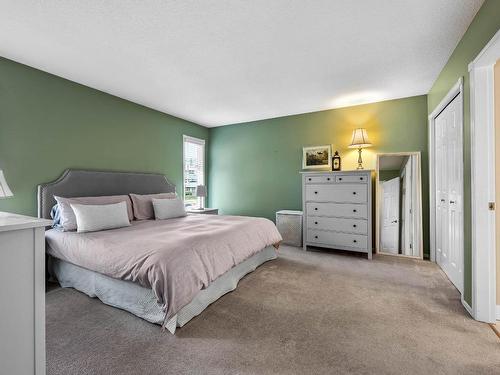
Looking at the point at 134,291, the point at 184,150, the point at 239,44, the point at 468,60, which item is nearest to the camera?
the point at 134,291

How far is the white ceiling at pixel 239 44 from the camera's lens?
190 centimetres

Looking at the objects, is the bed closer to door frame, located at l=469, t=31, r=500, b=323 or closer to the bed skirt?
the bed skirt

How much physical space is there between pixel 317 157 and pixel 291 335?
3355mm

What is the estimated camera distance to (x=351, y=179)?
12.2ft

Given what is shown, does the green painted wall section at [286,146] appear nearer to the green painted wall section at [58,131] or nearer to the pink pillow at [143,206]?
the green painted wall section at [58,131]

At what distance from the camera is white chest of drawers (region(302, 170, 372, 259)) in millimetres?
3629

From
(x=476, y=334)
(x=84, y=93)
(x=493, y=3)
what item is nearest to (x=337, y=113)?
(x=493, y=3)

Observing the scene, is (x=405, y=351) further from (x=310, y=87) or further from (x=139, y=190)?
(x=139, y=190)

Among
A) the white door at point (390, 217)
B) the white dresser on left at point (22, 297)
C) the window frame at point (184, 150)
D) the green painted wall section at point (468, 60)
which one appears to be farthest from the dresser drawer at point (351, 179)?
the white dresser on left at point (22, 297)

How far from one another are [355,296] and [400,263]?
148cm

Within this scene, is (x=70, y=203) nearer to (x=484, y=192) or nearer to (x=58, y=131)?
(x=58, y=131)

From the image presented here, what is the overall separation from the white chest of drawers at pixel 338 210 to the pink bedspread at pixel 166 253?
1.41m

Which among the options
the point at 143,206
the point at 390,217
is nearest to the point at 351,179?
the point at 390,217

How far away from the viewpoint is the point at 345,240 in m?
3.76
